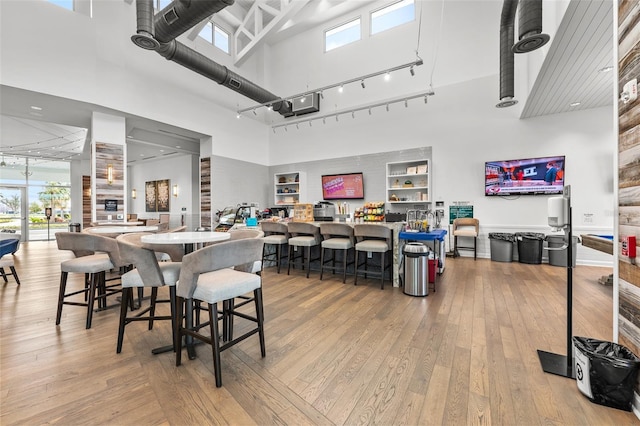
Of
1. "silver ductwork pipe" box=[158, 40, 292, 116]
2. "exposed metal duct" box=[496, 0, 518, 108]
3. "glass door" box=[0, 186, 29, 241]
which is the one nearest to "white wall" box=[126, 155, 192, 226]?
"glass door" box=[0, 186, 29, 241]

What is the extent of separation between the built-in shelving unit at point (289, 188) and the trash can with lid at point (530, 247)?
5.74 meters

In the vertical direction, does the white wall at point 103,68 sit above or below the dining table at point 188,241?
above

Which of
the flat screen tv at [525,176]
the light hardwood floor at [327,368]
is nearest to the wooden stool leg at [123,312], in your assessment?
the light hardwood floor at [327,368]

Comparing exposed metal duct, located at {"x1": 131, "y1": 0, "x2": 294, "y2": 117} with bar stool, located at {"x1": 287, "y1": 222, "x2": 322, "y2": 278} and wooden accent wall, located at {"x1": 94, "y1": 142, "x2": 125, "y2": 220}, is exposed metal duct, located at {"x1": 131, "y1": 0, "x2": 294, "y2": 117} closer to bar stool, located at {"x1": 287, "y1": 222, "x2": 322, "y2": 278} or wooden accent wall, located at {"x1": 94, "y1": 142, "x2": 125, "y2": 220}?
wooden accent wall, located at {"x1": 94, "y1": 142, "x2": 125, "y2": 220}

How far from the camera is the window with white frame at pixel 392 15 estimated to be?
7.05 metres

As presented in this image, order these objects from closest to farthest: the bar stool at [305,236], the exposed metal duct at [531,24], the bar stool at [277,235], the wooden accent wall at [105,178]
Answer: the exposed metal duct at [531,24]
the bar stool at [305,236]
the bar stool at [277,235]
the wooden accent wall at [105,178]

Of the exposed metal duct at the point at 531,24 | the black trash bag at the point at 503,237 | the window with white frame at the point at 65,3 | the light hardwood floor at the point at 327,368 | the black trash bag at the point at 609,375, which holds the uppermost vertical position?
the window with white frame at the point at 65,3

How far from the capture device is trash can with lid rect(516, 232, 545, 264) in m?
5.46

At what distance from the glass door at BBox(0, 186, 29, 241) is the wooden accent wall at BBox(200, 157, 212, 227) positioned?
7.84 metres

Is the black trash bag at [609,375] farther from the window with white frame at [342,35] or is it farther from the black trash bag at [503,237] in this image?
the window with white frame at [342,35]

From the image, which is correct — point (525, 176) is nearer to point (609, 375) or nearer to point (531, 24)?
point (531, 24)

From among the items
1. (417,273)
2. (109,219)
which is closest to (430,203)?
(417,273)

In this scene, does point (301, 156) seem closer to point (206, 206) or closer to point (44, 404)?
point (206, 206)

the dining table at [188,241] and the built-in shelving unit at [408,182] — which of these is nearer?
the dining table at [188,241]
